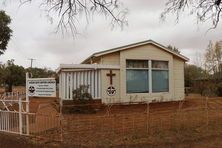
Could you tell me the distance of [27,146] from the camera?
10273 millimetres

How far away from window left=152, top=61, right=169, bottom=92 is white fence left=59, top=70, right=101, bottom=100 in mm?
3867

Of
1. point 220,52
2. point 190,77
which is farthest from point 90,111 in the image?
point 220,52

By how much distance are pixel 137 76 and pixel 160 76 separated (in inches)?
68.0

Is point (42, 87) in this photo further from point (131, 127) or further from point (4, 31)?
point (4, 31)

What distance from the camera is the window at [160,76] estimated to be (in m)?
22.6

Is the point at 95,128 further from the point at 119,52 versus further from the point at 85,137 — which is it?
the point at 119,52

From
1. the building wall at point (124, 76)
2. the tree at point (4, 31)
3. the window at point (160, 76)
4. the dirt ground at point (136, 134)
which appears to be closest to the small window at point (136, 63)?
the building wall at point (124, 76)

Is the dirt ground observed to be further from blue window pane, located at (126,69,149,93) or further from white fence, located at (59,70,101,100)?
blue window pane, located at (126,69,149,93)

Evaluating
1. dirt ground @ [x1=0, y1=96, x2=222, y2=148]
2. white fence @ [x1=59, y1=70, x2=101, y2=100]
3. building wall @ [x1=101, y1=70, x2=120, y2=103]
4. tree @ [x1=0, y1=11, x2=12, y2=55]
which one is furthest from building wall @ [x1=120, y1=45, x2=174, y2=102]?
tree @ [x1=0, y1=11, x2=12, y2=55]

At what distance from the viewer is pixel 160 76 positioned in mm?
22875

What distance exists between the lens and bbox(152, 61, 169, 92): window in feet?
74.1

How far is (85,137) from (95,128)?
1171mm

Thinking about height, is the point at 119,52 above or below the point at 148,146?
above

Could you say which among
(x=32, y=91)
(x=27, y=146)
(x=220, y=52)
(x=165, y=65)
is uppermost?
(x=220, y=52)
